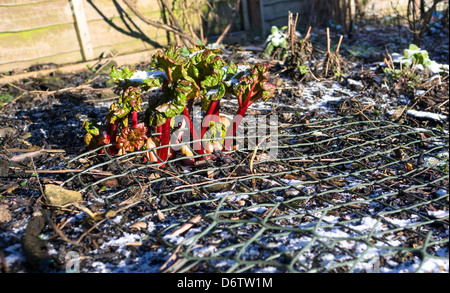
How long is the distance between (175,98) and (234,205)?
2.03 ft

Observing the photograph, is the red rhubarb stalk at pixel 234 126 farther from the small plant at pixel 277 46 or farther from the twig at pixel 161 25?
the twig at pixel 161 25

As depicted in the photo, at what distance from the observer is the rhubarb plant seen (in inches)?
79.2

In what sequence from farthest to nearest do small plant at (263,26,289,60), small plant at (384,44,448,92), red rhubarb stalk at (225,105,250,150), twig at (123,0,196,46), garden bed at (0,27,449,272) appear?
twig at (123,0,196,46) → small plant at (263,26,289,60) → small plant at (384,44,448,92) → red rhubarb stalk at (225,105,250,150) → garden bed at (0,27,449,272)

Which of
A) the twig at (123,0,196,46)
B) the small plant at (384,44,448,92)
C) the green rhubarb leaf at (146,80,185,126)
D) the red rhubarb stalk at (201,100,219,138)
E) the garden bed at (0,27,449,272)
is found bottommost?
the garden bed at (0,27,449,272)

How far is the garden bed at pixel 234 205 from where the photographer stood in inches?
59.5

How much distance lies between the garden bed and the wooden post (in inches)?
54.1

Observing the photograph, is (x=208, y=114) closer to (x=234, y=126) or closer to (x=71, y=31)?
(x=234, y=126)

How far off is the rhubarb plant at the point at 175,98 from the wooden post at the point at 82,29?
233 centimetres

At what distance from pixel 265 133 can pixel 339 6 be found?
3.96 m

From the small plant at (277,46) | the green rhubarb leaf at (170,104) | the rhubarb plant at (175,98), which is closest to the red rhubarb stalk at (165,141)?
the rhubarb plant at (175,98)

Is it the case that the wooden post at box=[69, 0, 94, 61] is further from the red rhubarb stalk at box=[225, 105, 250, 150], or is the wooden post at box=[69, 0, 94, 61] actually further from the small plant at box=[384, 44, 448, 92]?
the small plant at box=[384, 44, 448, 92]

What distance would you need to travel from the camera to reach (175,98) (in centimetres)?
198

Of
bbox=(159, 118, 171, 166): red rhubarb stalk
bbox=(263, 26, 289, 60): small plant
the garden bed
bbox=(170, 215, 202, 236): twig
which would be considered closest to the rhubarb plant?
bbox=(159, 118, 171, 166): red rhubarb stalk
